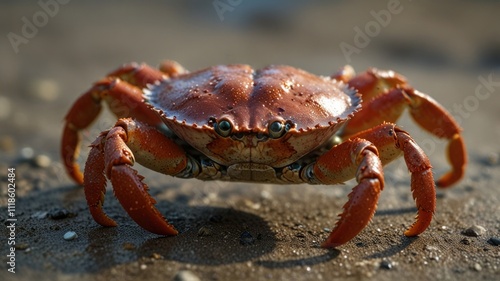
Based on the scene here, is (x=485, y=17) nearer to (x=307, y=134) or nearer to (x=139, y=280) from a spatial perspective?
(x=307, y=134)

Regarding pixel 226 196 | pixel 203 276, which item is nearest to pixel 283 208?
pixel 226 196

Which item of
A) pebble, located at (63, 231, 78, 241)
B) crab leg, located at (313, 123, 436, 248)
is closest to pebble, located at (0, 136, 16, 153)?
pebble, located at (63, 231, 78, 241)

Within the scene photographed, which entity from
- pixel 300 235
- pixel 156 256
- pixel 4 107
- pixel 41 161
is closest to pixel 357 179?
pixel 300 235

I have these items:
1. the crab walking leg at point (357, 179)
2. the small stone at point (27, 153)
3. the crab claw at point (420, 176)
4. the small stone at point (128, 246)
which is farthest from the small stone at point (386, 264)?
the small stone at point (27, 153)

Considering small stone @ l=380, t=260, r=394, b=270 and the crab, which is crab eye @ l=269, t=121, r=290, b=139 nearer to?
the crab

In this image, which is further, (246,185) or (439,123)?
(246,185)

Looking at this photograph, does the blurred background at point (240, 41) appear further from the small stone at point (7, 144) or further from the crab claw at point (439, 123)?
the crab claw at point (439, 123)

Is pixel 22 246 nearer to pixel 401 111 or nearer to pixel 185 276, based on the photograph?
pixel 185 276
